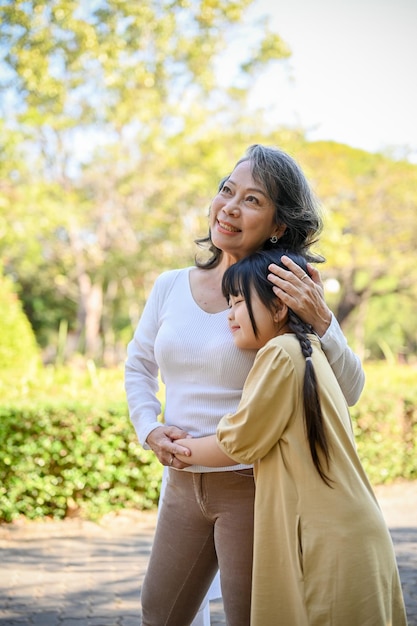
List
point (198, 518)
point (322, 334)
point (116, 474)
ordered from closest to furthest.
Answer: point (322, 334)
point (198, 518)
point (116, 474)

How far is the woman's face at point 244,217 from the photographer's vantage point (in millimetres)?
2201

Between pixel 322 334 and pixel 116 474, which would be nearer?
pixel 322 334

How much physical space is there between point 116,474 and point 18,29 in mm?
12172

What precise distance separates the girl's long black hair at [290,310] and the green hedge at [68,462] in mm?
3947

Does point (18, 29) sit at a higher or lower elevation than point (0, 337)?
higher

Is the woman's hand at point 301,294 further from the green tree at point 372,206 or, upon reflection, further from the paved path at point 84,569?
the green tree at point 372,206

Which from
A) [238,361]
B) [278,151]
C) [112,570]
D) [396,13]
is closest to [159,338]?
[238,361]

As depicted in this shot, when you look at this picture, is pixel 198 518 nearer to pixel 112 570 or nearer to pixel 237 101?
pixel 112 570

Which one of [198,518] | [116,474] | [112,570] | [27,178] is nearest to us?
[198,518]

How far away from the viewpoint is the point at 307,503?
1782 mm

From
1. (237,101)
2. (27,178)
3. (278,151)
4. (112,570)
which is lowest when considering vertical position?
(112,570)

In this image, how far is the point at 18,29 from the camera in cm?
1518

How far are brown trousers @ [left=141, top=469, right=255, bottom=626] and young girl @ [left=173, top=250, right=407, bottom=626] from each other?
23 centimetres

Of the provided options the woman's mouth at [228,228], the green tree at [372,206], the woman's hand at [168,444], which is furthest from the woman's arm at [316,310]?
the green tree at [372,206]
